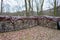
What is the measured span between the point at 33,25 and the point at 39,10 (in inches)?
199

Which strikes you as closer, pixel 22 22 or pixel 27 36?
pixel 27 36

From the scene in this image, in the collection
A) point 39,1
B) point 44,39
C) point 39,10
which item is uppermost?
point 39,1

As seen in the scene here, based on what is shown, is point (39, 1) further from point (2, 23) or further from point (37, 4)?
point (2, 23)

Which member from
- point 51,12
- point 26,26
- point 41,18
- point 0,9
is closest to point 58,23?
point 41,18

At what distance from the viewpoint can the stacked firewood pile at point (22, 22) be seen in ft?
30.9

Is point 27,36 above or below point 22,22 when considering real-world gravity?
below

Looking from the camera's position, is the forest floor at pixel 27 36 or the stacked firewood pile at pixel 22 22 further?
the stacked firewood pile at pixel 22 22

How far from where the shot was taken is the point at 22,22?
11.8 meters

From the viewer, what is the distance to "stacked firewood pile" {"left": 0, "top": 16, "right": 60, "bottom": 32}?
30.9 feet

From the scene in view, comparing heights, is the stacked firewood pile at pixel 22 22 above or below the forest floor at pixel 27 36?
above

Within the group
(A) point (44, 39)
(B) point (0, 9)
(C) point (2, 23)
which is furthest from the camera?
(B) point (0, 9)

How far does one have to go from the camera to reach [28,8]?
52.0 feet

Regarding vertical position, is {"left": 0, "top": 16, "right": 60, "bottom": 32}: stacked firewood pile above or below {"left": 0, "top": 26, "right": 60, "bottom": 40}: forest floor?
above

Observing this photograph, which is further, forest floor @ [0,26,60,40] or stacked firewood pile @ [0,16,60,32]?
stacked firewood pile @ [0,16,60,32]
